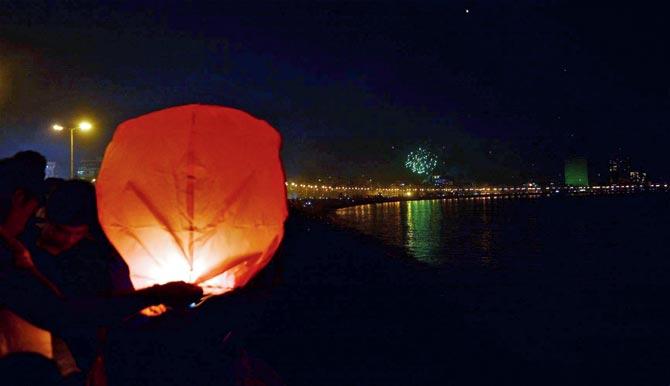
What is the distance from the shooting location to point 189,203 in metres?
2.34

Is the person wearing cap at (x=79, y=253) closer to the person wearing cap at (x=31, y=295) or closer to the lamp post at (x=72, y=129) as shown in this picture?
the person wearing cap at (x=31, y=295)

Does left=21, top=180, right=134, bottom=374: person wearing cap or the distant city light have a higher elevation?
the distant city light

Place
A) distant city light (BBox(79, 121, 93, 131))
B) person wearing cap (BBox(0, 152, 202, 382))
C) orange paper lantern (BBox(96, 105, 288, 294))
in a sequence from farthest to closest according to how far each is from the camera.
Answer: distant city light (BBox(79, 121, 93, 131)), orange paper lantern (BBox(96, 105, 288, 294)), person wearing cap (BBox(0, 152, 202, 382))

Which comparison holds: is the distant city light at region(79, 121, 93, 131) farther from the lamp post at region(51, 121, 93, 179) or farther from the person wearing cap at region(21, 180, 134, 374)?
the person wearing cap at region(21, 180, 134, 374)

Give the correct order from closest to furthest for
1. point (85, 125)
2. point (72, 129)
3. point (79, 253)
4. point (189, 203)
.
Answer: point (189, 203)
point (79, 253)
point (85, 125)
point (72, 129)

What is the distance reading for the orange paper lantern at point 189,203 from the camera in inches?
91.8

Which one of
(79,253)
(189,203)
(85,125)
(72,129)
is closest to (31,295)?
(79,253)

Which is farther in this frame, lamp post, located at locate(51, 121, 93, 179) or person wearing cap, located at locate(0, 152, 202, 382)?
lamp post, located at locate(51, 121, 93, 179)

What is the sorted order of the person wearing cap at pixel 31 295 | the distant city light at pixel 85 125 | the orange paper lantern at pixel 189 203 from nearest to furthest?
the person wearing cap at pixel 31 295, the orange paper lantern at pixel 189 203, the distant city light at pixel 85 125

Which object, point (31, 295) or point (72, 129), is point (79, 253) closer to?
point (31, 295)

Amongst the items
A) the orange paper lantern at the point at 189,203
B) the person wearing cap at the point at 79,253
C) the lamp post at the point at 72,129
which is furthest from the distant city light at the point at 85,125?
the orange paper lantern at the point at 189,203

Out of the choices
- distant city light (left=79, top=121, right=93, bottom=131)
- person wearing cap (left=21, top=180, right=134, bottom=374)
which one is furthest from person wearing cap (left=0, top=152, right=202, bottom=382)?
distant city light (left=79, top=121, right=93, bottom=131)

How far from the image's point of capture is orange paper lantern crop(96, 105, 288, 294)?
2332mm

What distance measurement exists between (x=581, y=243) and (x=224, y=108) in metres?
21.6
